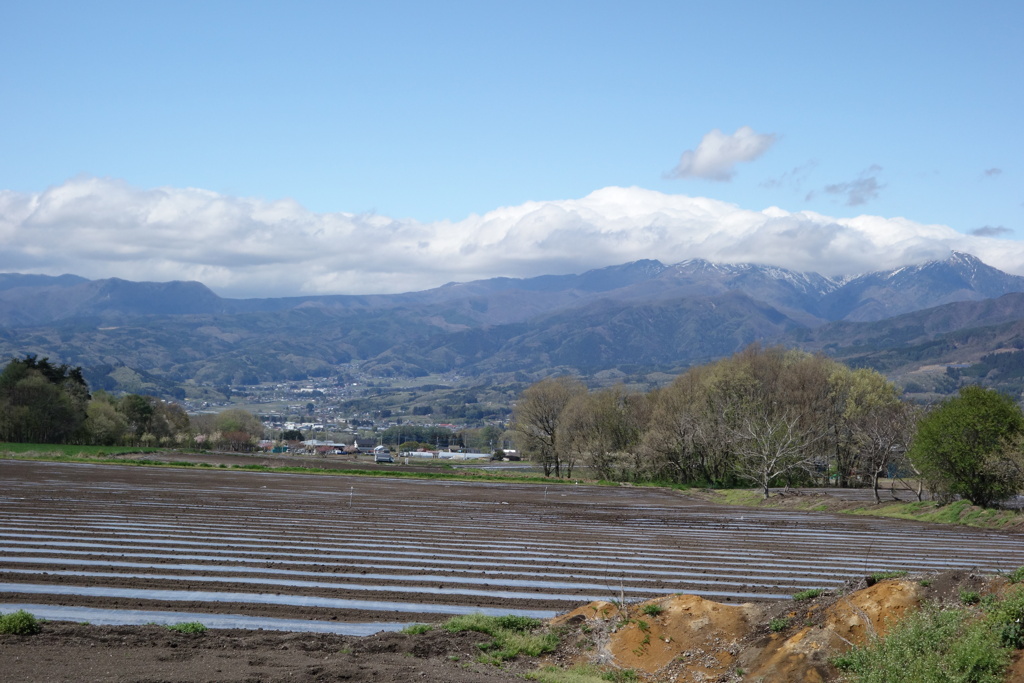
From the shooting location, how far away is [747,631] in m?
13.3

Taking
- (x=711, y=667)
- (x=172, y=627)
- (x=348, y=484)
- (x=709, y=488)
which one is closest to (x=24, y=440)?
(x=348, y=484)

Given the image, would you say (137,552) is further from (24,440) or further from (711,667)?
(24,440)

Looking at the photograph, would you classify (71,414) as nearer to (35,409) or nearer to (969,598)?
(35,409)

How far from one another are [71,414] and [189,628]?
3588 inches

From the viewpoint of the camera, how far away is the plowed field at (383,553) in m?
16.9

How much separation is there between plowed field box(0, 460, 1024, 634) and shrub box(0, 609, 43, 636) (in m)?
1.95

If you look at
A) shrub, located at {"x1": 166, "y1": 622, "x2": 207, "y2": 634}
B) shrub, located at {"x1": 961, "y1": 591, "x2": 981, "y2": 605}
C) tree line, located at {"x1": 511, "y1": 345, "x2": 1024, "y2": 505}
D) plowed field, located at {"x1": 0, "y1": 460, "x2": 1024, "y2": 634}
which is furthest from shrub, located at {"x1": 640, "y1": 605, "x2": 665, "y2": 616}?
tree line, located at {"x1": 511, "y1": 345, "x2": 1024, "y2": 505}

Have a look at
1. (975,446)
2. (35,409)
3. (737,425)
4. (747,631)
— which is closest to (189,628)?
(747,631)

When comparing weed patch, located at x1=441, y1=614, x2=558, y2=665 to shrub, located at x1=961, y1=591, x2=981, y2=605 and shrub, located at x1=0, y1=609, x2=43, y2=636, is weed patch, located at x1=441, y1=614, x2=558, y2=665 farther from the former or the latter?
shrub, located at x1=0, y1=609, x2=43, y2=636

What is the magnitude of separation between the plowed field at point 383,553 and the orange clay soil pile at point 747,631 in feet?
4.70

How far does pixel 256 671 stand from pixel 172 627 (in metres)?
3.60

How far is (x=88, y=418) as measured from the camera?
3804 inches

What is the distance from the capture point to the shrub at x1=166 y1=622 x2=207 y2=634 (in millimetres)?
13647

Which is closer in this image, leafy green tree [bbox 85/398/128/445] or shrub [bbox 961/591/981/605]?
shrub [bbox 961/591/981/605]
